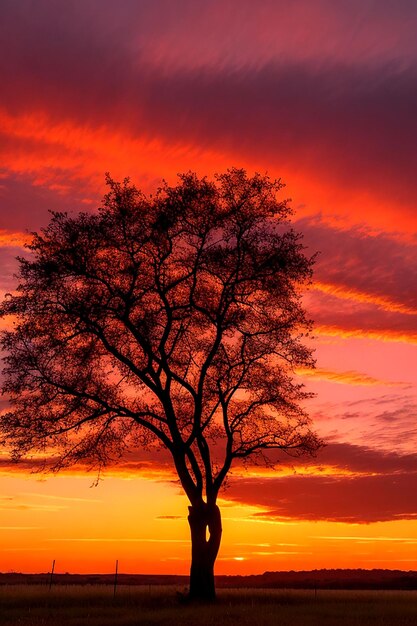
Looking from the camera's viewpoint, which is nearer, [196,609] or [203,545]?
[196,609]

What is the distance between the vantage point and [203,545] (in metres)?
32.4

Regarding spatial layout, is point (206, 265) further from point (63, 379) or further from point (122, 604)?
point (122, 604)

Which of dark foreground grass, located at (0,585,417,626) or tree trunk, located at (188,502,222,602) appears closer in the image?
dark foreground grass, located at (0,585,417,626)

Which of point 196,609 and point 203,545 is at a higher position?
point 203,545

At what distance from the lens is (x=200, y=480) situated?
32.8m

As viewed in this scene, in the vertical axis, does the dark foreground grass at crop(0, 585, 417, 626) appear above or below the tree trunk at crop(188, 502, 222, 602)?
below

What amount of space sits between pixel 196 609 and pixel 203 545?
3094mm

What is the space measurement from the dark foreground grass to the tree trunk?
39.4 inches

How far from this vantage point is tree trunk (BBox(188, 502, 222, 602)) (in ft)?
105

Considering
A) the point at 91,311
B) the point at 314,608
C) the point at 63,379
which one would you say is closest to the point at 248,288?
the point at 91,311

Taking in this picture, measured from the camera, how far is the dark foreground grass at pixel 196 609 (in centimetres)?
2789

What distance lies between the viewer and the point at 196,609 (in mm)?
29812

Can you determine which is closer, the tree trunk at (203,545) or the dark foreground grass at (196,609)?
the dark foreground grass at (196,609)

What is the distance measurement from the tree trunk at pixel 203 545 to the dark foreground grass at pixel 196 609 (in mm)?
1000
